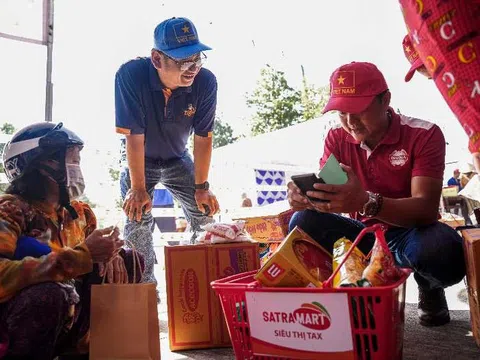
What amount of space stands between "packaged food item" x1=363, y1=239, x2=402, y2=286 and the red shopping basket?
28mm

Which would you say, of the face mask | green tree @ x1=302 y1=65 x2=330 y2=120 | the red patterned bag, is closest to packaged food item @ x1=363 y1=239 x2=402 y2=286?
the red patterned bag

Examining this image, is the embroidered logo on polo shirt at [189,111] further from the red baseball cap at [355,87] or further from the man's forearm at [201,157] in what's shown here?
the red baseball cap at [355,87]

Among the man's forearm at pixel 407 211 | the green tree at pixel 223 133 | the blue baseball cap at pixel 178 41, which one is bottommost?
the man's forearm at pixel 407 211

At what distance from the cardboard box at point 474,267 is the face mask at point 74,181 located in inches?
55.4

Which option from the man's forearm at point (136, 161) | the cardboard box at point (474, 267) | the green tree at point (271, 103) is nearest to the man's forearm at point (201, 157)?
the man's forearm at point (136, 161)

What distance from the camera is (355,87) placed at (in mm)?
2086

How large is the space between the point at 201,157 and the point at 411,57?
1477 mm

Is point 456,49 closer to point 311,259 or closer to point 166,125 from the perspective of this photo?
point 311,259

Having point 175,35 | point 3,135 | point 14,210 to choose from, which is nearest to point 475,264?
point 14,210

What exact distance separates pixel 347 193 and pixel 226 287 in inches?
20.8

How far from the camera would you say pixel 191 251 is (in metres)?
2.24

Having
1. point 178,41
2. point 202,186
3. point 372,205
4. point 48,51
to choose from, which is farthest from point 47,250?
point 48,51

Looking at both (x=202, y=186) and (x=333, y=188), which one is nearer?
(x=333, y=188)

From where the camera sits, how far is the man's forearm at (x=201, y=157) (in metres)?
3.03
